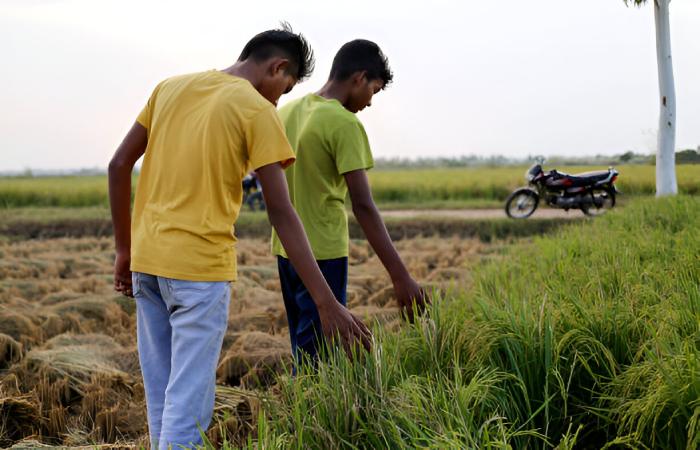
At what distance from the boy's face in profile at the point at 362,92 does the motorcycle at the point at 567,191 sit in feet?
28.8

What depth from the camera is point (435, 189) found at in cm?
1599

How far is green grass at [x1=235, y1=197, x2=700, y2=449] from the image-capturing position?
193 cm

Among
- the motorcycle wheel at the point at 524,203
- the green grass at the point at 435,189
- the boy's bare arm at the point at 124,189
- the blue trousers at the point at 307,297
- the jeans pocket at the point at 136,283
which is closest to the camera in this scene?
the jeans pocket at the point at 136,283

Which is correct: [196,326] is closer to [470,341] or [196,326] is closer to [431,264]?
[470,341]

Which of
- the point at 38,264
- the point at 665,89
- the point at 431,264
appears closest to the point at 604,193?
the point at 665,89

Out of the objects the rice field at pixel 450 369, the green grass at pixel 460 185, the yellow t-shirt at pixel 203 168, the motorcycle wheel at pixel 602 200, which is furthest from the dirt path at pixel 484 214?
the yellow t-shirt at pixel 203 168

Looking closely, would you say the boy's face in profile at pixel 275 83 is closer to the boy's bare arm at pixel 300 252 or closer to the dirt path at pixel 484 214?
the boy's bare arm at pixel 300 252

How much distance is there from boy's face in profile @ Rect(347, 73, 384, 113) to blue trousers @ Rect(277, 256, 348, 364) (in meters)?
0.52

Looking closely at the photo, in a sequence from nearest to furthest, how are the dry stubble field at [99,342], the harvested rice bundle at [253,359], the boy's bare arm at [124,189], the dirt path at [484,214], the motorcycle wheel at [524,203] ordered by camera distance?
the boy's bare arm at [124,189], the dry stubble field at [99,342], the harvested rice bundle at [253,359], the motorcycle wheel at [524,203], the dirt path at [484,214]

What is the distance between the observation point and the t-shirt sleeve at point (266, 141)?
1893mm

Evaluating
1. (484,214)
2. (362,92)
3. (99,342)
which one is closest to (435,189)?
(484,214)

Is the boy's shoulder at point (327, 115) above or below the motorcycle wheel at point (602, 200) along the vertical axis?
above

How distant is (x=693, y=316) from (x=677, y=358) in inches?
18.7

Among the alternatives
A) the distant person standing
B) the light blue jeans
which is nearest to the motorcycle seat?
the distant person standing
